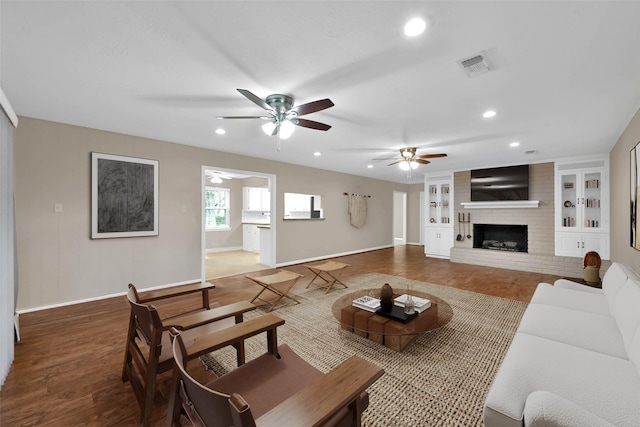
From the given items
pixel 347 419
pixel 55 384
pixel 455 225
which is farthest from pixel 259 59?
pixel 455 225

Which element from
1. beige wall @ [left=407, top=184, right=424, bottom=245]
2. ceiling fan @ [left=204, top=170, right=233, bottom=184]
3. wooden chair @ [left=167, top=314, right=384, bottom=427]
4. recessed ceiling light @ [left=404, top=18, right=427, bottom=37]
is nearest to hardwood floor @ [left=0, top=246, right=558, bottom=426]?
wooden chair @ [left=167, top=314, right=384, bottom=427]

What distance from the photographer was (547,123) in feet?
11.8

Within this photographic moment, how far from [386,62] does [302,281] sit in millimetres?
3736

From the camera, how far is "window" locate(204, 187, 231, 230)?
8.71 metres

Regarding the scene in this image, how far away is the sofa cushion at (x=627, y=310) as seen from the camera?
5.55ft

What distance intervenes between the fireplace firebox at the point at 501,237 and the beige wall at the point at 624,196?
1.81m

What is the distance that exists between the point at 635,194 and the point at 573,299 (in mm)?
1704

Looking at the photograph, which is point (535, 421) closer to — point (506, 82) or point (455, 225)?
point (506, 82)

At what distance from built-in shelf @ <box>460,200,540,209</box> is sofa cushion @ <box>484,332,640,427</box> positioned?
18.2 feet

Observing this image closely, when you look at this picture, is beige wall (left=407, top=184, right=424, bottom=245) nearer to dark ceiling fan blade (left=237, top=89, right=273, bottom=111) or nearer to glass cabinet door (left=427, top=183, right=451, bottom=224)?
glass cabinet door (left=427, top=183, right=451, bottom=224)

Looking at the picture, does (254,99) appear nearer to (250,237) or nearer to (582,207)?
(250,237)

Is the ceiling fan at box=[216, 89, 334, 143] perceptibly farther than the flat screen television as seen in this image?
No

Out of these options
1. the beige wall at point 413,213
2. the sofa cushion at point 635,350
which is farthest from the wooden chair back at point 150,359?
the beige wall at point 413,213

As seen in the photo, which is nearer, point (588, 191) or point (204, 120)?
point (204, 120)
